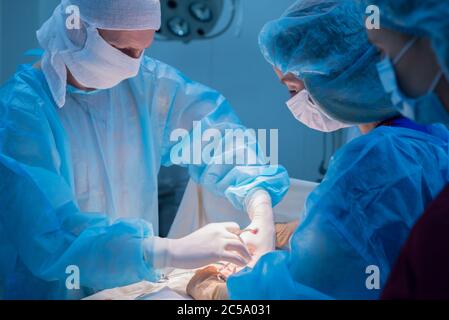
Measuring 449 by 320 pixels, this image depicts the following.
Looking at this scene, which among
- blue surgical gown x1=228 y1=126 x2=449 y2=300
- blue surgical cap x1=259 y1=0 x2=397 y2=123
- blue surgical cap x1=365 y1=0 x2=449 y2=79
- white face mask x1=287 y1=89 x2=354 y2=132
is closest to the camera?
blue surgical cap x1=365 y1=0 x2=449 y2=79

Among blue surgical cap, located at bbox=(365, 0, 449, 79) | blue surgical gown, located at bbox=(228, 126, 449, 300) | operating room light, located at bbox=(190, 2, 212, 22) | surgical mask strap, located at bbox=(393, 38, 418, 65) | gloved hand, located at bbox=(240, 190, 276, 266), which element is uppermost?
operating room light, located at bbox=(190, 2, 212, 22)

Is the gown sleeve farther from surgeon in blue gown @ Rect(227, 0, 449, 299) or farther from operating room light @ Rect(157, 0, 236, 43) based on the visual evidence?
operating room light @ Rect(157, 0, 236, 43)

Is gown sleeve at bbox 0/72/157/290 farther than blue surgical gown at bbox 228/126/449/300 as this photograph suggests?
Yes

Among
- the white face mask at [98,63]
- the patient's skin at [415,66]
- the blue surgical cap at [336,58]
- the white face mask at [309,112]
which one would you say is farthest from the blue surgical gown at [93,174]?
the patient's skin at [415,66]

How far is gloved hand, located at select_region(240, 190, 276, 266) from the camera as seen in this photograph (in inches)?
71.4

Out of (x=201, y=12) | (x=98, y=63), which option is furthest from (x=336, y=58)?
(x=201, y=12)

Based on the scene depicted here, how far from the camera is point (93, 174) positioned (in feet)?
6.19

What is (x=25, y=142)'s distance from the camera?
157cm

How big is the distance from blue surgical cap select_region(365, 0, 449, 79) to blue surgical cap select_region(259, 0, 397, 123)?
34cm

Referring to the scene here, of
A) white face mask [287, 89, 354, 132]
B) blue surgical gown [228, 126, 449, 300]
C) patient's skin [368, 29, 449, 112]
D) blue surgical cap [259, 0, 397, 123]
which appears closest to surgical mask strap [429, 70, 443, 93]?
patient's skin [368, 29, 449, 112]

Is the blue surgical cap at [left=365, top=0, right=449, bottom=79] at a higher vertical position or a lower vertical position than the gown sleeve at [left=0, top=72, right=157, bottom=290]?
higher

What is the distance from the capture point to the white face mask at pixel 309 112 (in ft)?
5.42

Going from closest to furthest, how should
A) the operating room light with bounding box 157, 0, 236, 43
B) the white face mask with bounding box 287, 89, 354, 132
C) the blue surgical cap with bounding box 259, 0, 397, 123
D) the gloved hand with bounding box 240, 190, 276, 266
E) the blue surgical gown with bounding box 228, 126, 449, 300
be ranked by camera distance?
1. the blue surgical gown with bounding box 228, 126, 449, 300
2. the blue surgical cap with bounding box 259, 0, 397, 123
3. the white face mask with bounding box 287, 89, 354, 132
4. the gloved hand with bounding box 240, 190, 276, 266
5. the operating room light with bounding box 157, 0, 236, 43
